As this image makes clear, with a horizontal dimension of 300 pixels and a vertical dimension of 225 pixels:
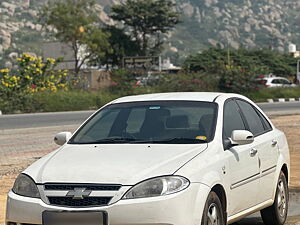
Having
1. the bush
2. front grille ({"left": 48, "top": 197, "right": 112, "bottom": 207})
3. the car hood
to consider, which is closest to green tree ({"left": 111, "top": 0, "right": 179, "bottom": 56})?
the bush

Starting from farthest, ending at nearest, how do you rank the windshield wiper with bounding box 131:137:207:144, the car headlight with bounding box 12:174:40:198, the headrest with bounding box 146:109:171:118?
1. the headrest with bounding box 146:109:171:118
2. the windshield wiper with bounding box 131:137:207:144
3. the car headlight with bounding box 12:174:40:198

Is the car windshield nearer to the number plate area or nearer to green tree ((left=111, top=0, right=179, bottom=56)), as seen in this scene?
the number plate area

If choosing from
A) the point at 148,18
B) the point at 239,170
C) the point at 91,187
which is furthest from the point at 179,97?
the point at 148,18

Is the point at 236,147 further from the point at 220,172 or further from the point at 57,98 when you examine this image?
the point at 57,98

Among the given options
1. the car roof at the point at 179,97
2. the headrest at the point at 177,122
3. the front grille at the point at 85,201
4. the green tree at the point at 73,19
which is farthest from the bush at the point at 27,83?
the front grille at the point at 85,201

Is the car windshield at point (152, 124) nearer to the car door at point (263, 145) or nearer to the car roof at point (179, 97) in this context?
the car roof at point (179, 97)

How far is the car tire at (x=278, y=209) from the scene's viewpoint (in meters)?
8.31

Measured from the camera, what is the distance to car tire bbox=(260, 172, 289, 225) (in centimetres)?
831

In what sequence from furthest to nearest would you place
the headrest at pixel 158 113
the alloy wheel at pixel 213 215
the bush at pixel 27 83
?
the bush at pixel 27 83
the headrest at pixel 158 113
the alloy wheel at pixel 213 215

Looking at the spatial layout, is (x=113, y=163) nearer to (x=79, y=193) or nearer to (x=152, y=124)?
(x=79, y=193)

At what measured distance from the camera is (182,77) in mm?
48688

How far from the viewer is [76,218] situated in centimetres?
612

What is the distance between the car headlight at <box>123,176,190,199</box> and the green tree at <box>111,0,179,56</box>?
3324 inches

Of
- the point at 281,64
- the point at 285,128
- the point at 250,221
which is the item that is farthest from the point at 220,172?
the point at 281,64
